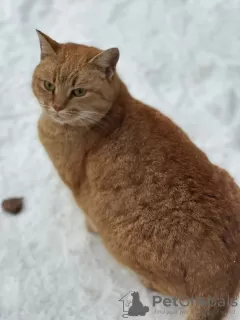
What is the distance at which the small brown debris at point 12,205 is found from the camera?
6.44ft

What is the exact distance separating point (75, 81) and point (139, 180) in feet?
1.38

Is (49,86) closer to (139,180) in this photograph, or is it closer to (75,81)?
(75,81)

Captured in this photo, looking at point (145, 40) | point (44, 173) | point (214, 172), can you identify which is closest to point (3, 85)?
point (44, 173)

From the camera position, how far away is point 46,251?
1.87m

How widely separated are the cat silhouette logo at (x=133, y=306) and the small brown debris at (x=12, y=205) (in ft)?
2.06

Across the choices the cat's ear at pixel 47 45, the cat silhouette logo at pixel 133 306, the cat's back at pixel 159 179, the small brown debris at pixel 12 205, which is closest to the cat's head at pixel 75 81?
the cat's ear at pixel 47 45

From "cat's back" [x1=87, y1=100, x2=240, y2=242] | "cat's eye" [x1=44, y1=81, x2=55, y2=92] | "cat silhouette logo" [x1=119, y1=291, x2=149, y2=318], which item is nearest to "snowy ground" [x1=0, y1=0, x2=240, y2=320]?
"cat silhouette logo" [x1=119, y1=291, x2=149, y2=318]

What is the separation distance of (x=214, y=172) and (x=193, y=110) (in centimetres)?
81

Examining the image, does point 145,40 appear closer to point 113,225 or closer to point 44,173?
point 44,173

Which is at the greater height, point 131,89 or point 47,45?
point 47,45

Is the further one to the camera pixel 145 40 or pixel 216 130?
pixel 145 40

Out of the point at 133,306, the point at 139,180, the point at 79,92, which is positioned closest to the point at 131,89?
the point at 79,92

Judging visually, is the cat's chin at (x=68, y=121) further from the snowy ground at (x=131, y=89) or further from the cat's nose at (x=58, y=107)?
the snowy ground at (x=131, y=89)

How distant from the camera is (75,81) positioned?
154 centimetres
